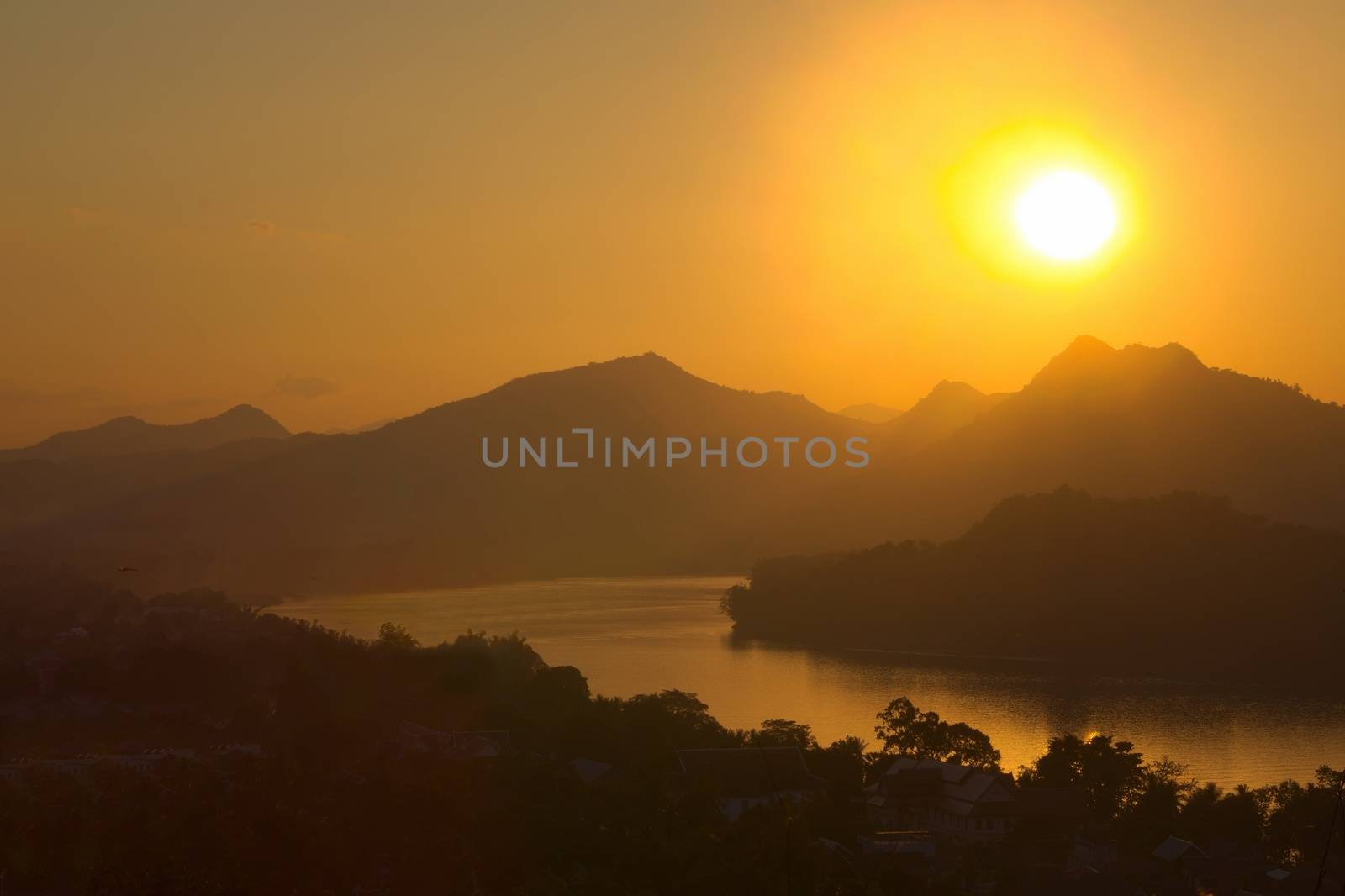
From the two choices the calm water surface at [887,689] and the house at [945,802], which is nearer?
the house at [945,802]

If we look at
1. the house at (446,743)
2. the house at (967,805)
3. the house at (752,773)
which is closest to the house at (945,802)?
the house at (967,805)

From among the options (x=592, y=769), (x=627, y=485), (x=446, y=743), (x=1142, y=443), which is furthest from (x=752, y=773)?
(x=627, y=485)

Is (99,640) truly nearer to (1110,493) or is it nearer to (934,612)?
(934,612)

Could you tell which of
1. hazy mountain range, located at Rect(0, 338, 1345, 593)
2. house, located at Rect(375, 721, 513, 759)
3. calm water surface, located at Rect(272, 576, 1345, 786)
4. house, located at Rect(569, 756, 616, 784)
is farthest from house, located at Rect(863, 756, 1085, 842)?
hazy mountain range, located at Rect(0, 338, 1345, 593)

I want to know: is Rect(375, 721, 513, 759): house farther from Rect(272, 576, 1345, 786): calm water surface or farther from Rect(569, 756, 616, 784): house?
Rect(272, 576, 1345, 786): calm water surface

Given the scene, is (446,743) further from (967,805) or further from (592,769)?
(967,805)

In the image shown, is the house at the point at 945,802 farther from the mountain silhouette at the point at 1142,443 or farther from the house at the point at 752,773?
the mountain silhouette at the point at 1142,443
